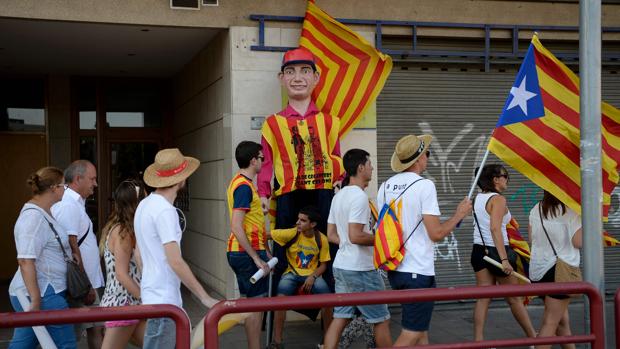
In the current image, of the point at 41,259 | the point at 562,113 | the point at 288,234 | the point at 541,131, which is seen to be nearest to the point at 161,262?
the point at 41,259

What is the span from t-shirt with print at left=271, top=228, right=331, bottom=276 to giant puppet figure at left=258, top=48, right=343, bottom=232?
548 millimetres

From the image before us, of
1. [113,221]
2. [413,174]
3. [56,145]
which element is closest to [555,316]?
[413,174]

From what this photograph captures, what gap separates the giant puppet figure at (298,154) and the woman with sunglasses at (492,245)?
151 cm

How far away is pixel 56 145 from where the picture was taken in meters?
12.3

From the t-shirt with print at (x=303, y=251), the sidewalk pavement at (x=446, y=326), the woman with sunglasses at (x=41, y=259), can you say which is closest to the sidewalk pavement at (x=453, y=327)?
the sidewalk pavement at (x=446, y=326)

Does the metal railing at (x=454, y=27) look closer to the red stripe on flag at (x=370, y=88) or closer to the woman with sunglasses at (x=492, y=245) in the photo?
the red stripe on flag at (x=370, y=88)

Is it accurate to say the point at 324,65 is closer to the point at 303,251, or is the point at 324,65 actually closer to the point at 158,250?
the point at 303,251

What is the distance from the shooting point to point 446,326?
817 cm

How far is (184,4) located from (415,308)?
4593 millimetres

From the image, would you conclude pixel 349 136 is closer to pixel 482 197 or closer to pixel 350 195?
pixel 482 197

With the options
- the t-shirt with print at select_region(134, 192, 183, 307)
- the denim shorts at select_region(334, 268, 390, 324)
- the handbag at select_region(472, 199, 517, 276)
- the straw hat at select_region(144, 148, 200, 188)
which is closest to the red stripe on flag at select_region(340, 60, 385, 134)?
the handbag at select_region(472, 199, 517, 276)

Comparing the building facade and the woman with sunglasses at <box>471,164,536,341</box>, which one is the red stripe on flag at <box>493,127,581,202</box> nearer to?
the woman with sunglasses at <box>471,164,536,341</box>

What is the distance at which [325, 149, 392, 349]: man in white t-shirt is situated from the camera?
5809 mm

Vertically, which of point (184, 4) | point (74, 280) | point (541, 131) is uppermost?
point (184, 4)
